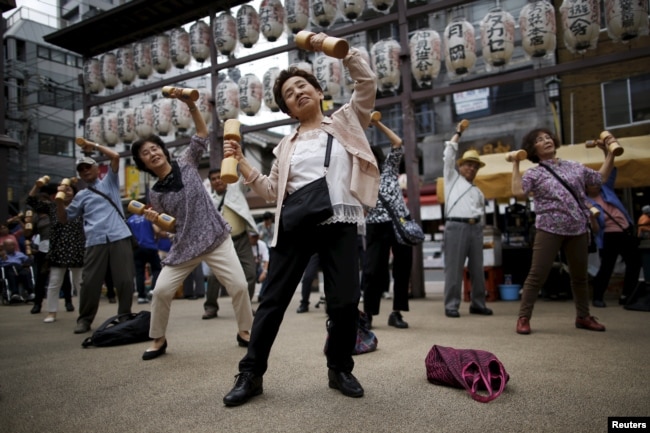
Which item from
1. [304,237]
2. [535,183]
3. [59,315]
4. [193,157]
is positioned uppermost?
[193,157]

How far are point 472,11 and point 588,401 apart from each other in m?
Result: 19.1

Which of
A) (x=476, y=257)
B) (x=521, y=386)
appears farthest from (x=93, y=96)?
(x=521, y=386)

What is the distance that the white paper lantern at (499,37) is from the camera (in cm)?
757

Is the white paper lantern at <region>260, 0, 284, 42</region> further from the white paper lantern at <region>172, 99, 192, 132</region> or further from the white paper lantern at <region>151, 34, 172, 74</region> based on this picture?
the white paper lantern at <region>151, 34, 172, 74</region>

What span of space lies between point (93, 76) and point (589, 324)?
1277cm

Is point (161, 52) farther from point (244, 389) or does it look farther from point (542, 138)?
point (244, 389)

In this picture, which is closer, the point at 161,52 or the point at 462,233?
the point at 462,233

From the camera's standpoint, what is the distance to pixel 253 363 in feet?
8.56

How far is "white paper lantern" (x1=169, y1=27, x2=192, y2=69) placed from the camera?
35.0 feet

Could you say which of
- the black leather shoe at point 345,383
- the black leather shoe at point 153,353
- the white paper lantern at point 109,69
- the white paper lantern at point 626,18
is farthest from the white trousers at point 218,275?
the white paper lantern at point 109,69

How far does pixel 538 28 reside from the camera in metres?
7.24

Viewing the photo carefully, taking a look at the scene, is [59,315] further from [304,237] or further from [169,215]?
[304,237]

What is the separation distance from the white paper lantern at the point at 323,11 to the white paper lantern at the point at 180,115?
3.87 meters

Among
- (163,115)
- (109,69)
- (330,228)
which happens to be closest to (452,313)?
(330,228)
